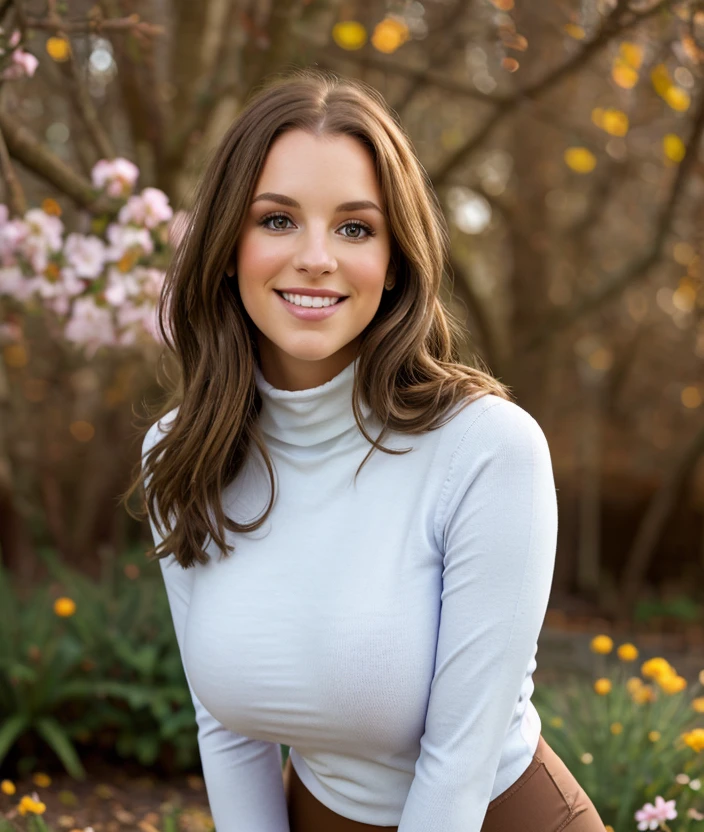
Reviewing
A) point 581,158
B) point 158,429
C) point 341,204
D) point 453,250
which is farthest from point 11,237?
point 453,250

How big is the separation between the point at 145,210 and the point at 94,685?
1503 mm

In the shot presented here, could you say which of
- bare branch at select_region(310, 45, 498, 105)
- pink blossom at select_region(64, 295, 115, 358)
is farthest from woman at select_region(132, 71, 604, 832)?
bare branch at select_region(310, 45, 498, 105)

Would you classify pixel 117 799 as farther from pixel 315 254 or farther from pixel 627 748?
pixel 315 254

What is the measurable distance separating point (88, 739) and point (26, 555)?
2.12m

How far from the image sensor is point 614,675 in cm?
296

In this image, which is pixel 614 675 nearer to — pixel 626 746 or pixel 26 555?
pixel 626 746

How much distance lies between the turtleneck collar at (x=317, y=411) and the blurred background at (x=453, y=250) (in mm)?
533

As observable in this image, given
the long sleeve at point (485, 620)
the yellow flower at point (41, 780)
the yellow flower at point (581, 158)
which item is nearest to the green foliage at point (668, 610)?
the yellow flower at point (581, 158)

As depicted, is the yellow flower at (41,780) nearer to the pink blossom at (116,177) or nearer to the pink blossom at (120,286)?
the pink blossom at (120,286)

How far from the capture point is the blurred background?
9.53ft

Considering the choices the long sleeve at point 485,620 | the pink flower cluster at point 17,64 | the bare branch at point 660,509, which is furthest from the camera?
the bare branch at point 660,509

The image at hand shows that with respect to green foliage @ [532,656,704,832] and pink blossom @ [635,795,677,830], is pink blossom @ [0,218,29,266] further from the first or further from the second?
pink blossom @ [635,795,677,830]

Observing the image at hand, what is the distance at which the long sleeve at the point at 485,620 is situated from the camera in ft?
4.74

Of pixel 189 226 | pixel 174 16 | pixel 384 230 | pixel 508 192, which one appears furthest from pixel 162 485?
pixel 508 192
